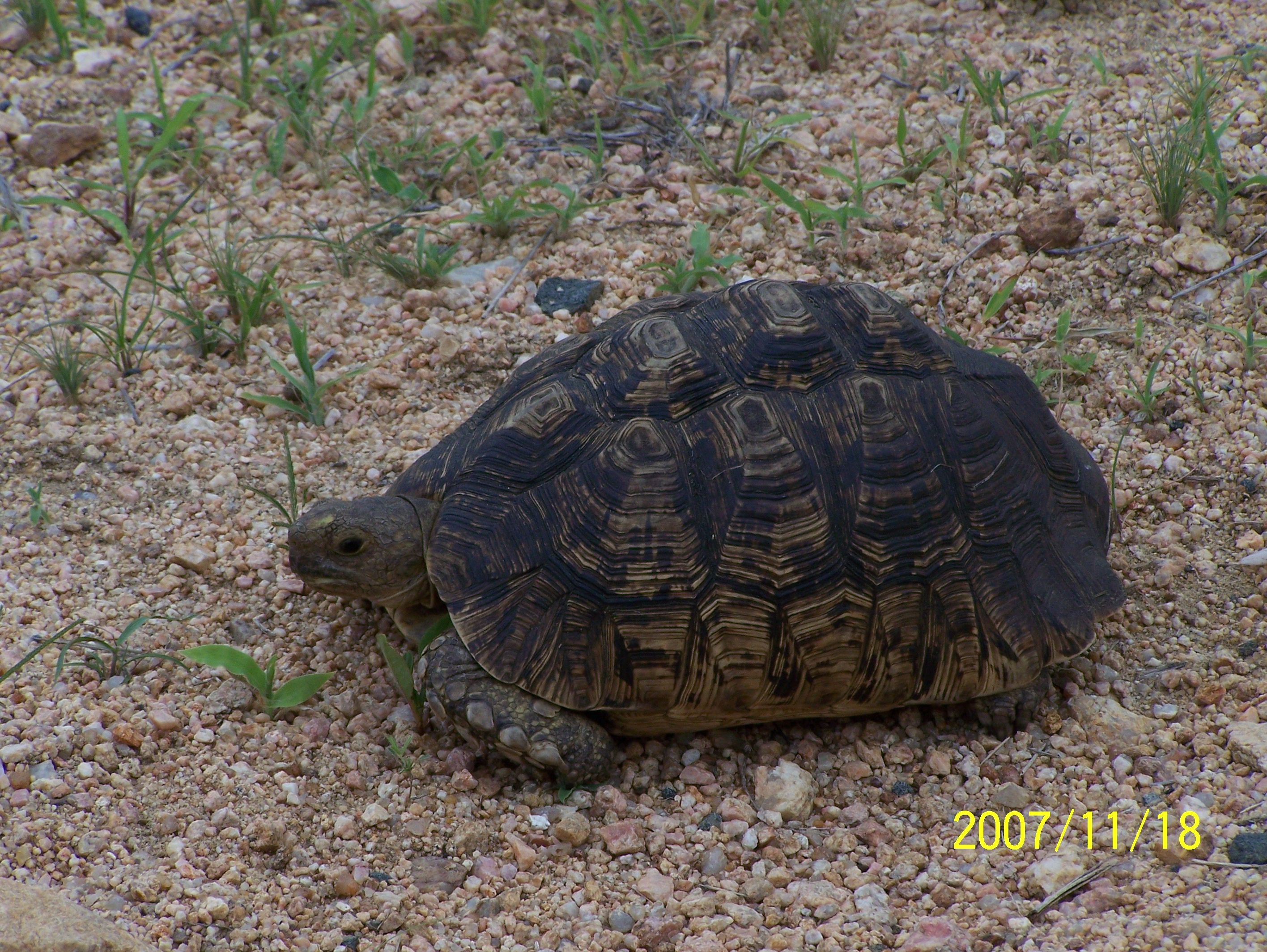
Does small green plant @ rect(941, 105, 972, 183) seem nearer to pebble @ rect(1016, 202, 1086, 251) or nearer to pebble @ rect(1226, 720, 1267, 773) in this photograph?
pebble @ rect(1016, 202, 1086, 251)

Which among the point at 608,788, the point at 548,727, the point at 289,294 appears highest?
the point at 289,294

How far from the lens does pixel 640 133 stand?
5.66 meters

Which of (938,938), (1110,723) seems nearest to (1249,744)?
(1110,723)

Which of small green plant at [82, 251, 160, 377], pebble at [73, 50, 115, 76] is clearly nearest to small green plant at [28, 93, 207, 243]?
small green plant at [82, 251, 160, 377]

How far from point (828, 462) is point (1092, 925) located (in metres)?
1.31

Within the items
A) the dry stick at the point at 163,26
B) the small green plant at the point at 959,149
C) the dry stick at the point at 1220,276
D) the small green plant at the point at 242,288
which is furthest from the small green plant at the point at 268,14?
the dry stick at the point at 1220,276

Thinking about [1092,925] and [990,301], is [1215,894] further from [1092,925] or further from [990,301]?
[990,301]

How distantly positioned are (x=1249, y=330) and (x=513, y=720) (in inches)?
121

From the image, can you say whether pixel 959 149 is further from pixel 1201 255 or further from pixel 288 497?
pixel 288 497

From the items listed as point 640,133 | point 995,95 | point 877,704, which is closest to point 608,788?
point 877,704

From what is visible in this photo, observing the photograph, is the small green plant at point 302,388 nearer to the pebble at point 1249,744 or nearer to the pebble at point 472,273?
the pebble at point 472,273

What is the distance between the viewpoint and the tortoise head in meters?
3.33

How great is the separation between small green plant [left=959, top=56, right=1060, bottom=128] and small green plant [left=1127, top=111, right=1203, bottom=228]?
2.14 feet
